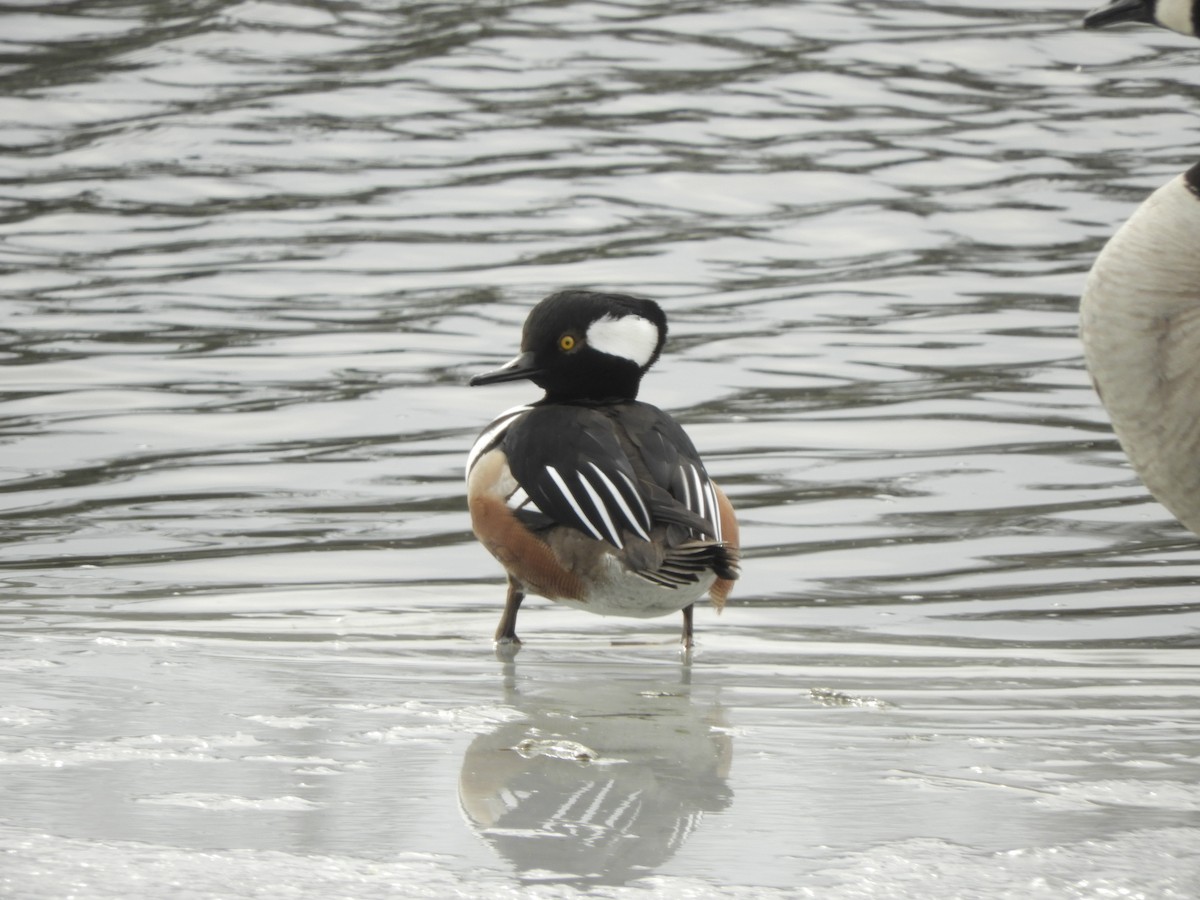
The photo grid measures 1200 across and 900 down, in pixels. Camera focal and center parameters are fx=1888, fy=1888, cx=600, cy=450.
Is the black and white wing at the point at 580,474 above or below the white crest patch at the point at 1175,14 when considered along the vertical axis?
below

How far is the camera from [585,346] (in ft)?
18.3

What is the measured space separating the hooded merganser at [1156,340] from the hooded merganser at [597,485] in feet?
3.46

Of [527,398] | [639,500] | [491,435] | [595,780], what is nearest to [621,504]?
[639,500]

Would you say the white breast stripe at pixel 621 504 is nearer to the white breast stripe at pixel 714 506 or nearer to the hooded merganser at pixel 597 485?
the hooded merganser at pixel 597 485

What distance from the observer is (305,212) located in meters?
11.5

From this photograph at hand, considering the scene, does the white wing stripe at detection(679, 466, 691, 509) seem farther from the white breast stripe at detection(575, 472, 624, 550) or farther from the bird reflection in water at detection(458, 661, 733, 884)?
the bird reflection in water at detection(458, 661, 733, 884)

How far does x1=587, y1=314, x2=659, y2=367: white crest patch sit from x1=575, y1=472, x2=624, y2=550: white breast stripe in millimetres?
676

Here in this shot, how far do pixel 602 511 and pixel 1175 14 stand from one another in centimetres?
213

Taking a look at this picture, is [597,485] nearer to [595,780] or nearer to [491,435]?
[491,435]

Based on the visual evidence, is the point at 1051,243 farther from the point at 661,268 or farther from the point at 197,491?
the point at 197,491

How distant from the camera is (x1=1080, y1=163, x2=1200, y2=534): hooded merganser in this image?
4.46 meters

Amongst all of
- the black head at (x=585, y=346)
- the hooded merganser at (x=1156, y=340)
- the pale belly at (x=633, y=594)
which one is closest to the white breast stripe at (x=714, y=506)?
the pale belly at (x=633, y=594)

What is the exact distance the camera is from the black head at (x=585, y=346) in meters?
5.59

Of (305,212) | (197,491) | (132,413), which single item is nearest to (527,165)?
(305,212)
